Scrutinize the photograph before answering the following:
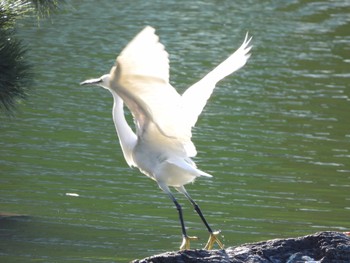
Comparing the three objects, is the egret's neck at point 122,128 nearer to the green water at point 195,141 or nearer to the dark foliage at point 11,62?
the green water at point 195,141

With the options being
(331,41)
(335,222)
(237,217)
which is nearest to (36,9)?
(237,217)

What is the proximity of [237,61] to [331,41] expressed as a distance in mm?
13517

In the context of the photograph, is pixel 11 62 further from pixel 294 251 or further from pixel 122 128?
pixel 294 251

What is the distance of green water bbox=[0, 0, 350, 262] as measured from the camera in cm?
950

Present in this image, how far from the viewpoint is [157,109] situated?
732cm

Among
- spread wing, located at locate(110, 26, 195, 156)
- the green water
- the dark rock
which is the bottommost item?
the green water

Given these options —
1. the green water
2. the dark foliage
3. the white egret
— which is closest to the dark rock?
the white egret

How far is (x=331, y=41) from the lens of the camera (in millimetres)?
21281

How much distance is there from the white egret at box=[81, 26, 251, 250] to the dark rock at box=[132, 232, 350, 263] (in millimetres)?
1098

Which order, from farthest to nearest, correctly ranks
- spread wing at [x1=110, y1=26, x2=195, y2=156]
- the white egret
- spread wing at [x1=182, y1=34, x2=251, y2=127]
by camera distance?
spread wing at [x1=182, y1=34, x2=251, y2=127]
the white egret
spread wing at [x1=110, y1=26, x2=195, y2=156]

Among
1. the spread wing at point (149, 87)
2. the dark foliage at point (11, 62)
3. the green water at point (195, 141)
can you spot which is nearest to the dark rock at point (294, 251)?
the spread wing at point (149, 87)

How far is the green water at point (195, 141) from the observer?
950 cm

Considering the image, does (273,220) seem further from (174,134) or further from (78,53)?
(78,53)

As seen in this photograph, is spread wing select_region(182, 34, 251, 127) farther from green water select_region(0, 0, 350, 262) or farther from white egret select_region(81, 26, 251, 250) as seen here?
green water select_region(0, 0, 350, 262)
